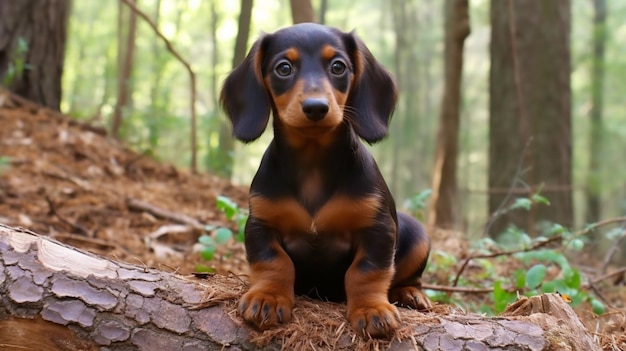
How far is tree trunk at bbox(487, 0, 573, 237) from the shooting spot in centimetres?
816

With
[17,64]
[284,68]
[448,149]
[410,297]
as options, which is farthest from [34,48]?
[410,297]

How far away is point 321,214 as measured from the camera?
295 centimetres

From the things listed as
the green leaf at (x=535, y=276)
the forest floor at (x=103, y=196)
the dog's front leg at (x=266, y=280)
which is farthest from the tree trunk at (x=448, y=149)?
the dog's front leg at (x=266, y=280)

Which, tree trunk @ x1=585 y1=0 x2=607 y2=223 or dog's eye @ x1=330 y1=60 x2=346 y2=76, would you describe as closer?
dog's eye @ x1=330 y1=60 x2=346 y2=76

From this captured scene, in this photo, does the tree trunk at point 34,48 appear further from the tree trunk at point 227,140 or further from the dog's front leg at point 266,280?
the dog's front leg at point 266,280

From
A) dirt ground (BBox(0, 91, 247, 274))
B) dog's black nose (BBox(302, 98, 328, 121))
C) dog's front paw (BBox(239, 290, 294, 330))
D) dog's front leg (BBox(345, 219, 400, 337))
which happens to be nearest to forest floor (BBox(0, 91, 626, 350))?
dirt ground (BBox(0, 91, 247, 274))

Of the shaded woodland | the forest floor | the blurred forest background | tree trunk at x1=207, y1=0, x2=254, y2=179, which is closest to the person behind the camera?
the shaded woodland

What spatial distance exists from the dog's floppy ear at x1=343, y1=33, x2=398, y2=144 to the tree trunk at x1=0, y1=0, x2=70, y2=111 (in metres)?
5.69

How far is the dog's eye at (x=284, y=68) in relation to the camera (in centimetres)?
295

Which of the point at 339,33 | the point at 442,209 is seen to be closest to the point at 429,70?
the point at 442,209

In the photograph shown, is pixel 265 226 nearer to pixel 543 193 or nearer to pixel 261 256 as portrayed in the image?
pixel 261 256

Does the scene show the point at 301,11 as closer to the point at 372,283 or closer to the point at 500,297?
the point at 500,297

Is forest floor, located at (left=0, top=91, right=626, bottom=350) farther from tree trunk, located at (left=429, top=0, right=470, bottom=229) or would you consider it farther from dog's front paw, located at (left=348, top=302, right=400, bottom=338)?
dog's front paw, located at (left=348, top=302, right=400, bottom=338)

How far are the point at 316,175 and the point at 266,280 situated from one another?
0.56 meters
